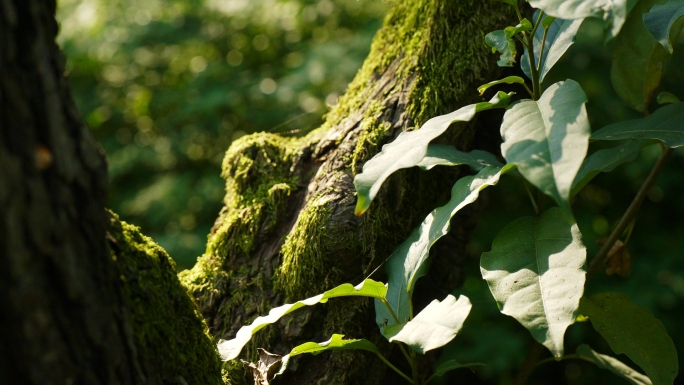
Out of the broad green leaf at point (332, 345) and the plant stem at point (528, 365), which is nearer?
the broad green leaf at point (332, 345)

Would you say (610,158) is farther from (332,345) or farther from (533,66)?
(332,345)

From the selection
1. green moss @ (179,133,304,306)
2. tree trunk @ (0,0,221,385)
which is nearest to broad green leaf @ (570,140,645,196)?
green moss @ (179,133,304,306)

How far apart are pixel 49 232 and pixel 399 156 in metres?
0.64

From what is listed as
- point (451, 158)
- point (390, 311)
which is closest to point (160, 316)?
point (390, 311)

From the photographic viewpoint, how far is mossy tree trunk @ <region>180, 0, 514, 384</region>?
1.45 metres

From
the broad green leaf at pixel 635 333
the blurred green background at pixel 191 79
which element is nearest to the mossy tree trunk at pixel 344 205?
the broad green leaf at pixel 635 333

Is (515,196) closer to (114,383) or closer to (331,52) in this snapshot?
(331,52)

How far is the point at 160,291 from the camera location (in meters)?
1.12

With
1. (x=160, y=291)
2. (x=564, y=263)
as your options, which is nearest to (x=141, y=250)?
(x=160, y=291)

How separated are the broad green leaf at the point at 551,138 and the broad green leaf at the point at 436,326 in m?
0.28

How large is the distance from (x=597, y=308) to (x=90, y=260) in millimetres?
1176

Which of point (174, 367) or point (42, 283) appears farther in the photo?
point (174, 367)

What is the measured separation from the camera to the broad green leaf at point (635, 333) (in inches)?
51.4

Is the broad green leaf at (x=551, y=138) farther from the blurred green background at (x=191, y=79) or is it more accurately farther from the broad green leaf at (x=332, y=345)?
the blurred green background at (x=191, y=79)
